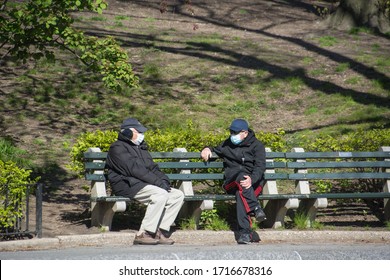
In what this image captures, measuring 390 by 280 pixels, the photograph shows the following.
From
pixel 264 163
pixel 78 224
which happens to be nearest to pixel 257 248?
pixel 264 163

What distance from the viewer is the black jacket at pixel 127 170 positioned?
31.6 feet

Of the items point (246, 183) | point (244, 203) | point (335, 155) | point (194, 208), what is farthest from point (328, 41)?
point (244, 203)

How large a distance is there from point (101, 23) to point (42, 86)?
5242 mm

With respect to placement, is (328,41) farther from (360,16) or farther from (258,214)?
(258,214)

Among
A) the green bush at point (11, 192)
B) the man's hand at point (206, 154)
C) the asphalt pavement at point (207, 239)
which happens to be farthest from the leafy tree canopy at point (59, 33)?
the asphalt pavement at point (207, 239)

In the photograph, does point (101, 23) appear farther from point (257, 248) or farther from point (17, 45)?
point (257, 248)

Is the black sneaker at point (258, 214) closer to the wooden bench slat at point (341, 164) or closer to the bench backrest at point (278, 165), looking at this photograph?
the bench backrest at point (278, 165)

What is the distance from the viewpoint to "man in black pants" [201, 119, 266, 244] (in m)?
9.88

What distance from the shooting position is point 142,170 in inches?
381

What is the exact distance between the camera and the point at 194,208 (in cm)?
1037

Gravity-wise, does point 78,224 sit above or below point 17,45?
below

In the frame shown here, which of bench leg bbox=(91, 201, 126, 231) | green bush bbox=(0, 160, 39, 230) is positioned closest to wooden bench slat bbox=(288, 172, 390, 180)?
bench leg bbox=(91, 201, 126, 231)

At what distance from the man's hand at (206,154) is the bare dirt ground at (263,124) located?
1259 mm

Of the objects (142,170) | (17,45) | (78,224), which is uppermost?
(17,45)
